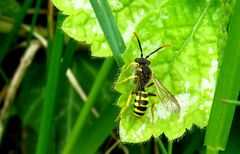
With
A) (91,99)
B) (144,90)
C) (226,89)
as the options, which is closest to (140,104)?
(144,90)

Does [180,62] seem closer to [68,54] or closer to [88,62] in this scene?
[68,54]

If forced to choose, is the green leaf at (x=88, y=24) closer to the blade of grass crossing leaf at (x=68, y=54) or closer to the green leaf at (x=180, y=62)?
the green leaf at (x=180, y=62)

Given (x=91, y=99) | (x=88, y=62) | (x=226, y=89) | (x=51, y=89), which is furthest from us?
(x=88, y=62)

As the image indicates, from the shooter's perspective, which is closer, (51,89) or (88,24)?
(88,24)

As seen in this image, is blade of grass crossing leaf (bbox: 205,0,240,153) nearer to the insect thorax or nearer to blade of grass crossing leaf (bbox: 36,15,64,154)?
the insect thorax

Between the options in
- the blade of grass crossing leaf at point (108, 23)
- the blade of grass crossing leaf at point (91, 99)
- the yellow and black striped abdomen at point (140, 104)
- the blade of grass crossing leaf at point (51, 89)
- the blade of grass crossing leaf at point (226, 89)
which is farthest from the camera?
the blade of grass crossing leaf at point (91, 99)

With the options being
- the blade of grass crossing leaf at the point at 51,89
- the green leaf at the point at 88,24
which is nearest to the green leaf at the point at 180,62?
the green leaf at the point at 88,24

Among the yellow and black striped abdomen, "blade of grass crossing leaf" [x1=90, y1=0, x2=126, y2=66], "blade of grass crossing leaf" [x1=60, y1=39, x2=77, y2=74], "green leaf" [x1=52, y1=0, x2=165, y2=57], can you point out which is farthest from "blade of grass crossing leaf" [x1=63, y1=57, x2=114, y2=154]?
"blade of grass crossing leaf" [x1=90, y1=0, x2=126, y2=66]
